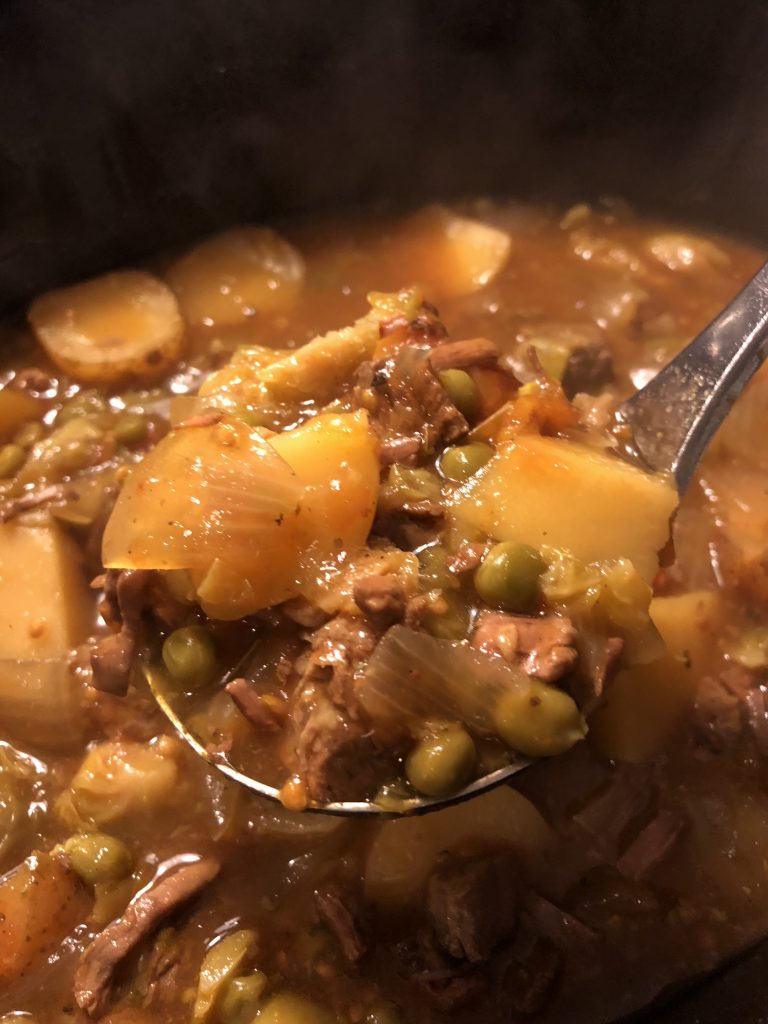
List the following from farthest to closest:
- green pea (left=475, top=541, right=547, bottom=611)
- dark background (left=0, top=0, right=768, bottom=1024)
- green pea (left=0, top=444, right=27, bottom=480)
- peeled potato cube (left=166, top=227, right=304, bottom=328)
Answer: peeled potato cube (left=166, top=227, right=304, bottom=328), dark background (left=0, top=0, right=768, bottom=1024), green pea (left=0, top=444, right=27, bottom=480), green pea (left=475, top=541, right=547, bottom=611)

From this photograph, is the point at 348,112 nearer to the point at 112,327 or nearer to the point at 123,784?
the point at 112,327

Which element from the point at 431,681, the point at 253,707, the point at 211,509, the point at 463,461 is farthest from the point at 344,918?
the point at 463,461

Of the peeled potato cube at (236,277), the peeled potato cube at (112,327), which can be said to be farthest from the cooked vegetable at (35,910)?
the peeled potato cube at (236,277)

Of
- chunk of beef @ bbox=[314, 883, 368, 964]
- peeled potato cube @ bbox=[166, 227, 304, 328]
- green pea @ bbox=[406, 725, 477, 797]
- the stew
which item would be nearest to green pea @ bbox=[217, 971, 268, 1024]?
the stew

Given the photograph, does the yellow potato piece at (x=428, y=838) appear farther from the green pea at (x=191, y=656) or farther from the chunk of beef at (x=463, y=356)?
the chunk of beef at (x=463, y=356)

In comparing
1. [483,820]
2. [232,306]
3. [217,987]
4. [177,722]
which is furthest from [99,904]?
[232,306]

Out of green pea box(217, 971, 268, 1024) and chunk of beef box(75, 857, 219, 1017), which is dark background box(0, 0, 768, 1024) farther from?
green pea box(217, 971, 268, 1024)
